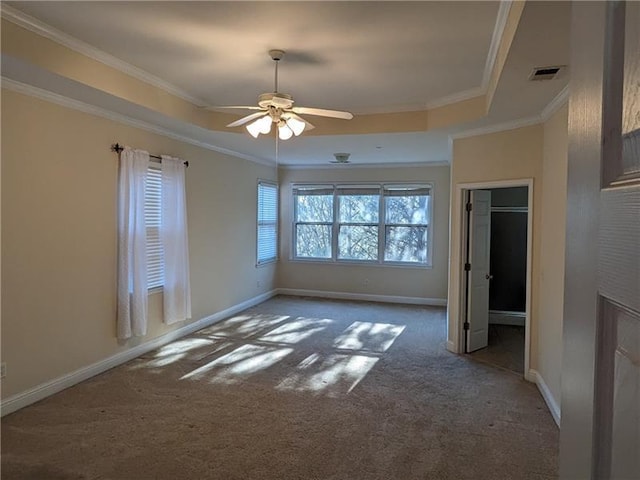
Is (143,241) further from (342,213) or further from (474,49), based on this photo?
(342,213)

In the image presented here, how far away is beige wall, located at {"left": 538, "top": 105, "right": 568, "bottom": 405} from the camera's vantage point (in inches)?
140

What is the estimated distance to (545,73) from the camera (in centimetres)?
304

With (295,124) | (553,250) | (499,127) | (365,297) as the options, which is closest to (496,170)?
(499,127)

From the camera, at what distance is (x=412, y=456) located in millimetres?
2998

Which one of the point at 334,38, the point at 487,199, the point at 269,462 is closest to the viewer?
the point at 269,462

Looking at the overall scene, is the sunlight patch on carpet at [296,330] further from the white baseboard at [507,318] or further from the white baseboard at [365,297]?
the white baseboard at [507,318]

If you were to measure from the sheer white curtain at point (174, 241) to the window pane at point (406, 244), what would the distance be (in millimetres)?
4139

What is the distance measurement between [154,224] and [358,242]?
4.42m

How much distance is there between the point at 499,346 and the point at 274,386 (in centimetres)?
308

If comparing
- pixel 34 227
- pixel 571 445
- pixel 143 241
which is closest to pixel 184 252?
pixel 143 241

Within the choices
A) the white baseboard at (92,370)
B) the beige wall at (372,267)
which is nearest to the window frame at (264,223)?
the beige wall at (372,267)

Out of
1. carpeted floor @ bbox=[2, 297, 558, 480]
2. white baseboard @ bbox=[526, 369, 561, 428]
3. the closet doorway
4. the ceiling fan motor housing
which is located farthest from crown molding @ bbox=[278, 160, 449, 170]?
the ceiling fan motor housing

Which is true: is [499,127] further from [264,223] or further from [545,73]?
[264,223]

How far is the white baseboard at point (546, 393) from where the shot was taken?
356 centimetres
